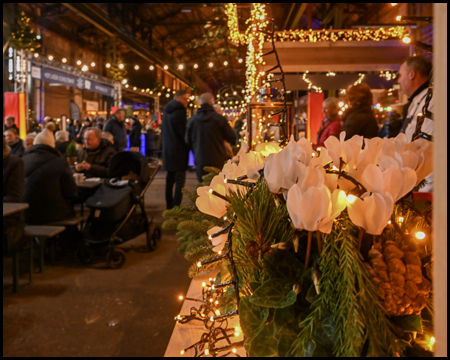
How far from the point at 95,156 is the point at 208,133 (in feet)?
5.18

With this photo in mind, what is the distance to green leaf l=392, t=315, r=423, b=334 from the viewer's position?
60 centimetres

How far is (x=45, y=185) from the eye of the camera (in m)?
4.19

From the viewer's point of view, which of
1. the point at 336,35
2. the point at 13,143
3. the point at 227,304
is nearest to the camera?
the point at 227,304

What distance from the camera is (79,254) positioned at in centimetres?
435

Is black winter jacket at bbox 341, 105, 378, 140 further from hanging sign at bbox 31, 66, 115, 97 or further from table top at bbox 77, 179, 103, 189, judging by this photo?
hanging sign at bbox 31, 66, 115, 97

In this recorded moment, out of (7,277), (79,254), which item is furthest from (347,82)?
(7,277)

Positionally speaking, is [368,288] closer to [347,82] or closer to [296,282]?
[296,282]

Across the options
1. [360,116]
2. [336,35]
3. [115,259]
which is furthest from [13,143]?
[336,35]

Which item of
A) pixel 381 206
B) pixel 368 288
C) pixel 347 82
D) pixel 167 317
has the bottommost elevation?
pixel 167 317

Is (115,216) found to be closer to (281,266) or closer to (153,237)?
(153,237)

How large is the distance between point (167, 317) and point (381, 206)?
9.27 feet

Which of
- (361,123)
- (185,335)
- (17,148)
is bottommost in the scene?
(185,335)

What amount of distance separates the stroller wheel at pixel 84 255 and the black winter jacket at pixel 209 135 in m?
1.97

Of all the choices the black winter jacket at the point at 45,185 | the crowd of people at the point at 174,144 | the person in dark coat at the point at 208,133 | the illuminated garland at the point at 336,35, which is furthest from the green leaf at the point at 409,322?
the illuminated garland at the point at 336,35
